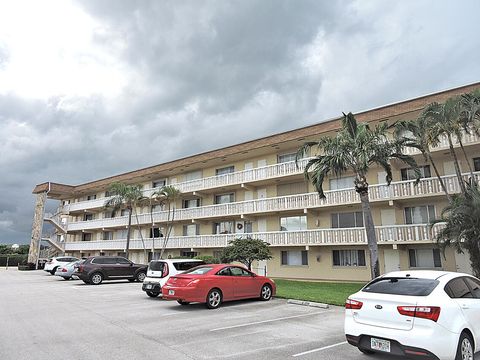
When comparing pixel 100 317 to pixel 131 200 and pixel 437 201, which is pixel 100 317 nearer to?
pixel 437 201

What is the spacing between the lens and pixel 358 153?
1460cm

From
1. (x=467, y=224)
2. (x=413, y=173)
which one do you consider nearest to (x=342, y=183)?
(x=413, y=173)

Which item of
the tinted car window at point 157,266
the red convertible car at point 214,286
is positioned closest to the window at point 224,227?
the tinted car window at point 157,266

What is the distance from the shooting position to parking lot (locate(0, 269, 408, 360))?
665 centimetres

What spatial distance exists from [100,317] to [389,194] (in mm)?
15975

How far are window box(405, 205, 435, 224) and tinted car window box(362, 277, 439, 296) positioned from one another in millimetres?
15157

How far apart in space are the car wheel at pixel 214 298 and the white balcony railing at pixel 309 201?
10154 mm

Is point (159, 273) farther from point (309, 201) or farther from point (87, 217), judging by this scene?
point (87, 217)

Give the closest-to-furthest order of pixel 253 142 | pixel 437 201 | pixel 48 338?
pixel 48 338, pixel 437 201, pixel 253 142

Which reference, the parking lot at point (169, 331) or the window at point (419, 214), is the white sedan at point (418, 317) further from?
the window at point (419, 214)

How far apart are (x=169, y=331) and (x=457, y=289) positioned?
6172 millimetres

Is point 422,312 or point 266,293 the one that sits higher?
point 422,312

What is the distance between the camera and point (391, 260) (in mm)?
20156

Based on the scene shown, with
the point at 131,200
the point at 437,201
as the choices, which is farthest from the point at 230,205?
the point at 437,201
